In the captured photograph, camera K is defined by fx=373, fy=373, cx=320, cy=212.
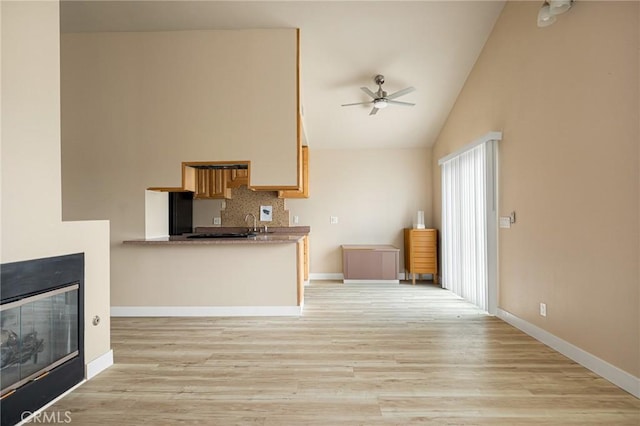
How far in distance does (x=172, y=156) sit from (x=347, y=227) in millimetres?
3481

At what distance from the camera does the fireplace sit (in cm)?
190

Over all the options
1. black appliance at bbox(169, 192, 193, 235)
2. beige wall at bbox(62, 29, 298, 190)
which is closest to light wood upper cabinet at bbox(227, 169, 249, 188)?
black appliance at bbox(169, 192, 193, 235)

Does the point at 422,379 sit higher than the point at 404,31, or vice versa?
the point at 404,31

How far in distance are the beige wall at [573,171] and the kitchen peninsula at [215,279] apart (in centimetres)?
232

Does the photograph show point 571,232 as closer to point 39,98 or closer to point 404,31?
point 404,31

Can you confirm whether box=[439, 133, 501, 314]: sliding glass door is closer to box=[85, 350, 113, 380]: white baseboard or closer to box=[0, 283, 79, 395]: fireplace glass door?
box=[85, 350, 113, 380]: white baseboard

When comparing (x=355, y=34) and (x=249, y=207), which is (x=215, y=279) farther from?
(x=355, y=34)

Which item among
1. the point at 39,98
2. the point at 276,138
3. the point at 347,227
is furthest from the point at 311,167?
the point at 39,98

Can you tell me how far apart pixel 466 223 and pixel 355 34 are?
272 cm

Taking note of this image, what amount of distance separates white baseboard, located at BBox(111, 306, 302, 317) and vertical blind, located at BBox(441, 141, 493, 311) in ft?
7.26

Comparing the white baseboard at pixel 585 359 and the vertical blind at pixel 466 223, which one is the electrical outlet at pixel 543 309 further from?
the vertical blind at pixel 466 223

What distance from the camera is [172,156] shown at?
413 cm

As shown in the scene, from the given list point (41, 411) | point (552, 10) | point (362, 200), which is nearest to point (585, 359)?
point (552, 10)

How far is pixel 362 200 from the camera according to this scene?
265 inches
